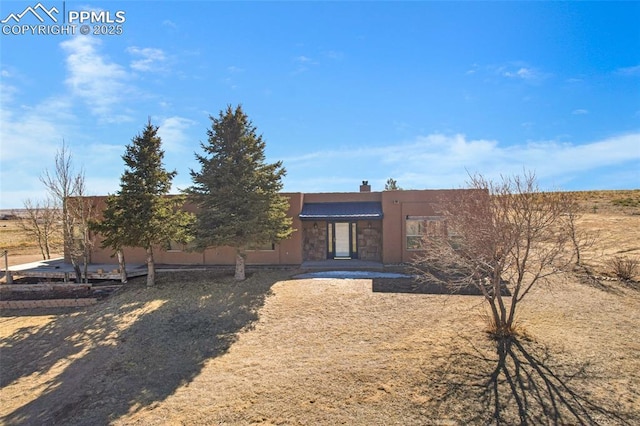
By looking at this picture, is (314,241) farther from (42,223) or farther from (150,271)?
(42,223)

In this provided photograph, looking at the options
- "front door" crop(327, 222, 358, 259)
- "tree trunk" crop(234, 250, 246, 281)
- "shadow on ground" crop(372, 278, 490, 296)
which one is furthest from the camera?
"front door" crop(327, 222, 358, 259)

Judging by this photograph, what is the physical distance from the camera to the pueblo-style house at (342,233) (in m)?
17.3

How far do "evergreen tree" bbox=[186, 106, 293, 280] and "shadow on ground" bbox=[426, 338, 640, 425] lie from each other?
30.1 feet

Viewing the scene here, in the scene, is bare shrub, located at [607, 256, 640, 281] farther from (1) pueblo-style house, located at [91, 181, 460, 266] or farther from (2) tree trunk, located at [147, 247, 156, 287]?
(2) tree trunk, located at [147, 247, 156, 287]

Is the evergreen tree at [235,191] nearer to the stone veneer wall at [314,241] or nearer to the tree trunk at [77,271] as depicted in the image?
the stone veneer wall at [314,241]

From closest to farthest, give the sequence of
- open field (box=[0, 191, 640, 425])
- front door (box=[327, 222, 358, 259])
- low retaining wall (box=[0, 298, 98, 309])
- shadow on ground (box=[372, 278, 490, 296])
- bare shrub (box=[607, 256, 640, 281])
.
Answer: open field (box=[0, 191, 640, 425]) → shadow on ground (box=[372, 278, 490, 296]) → bare shrub (box=[607, 256, 640, 281]) → low retaining wall (box=[0, 298, 98, 309]) → front door (box=[327, 222, 358, 259])

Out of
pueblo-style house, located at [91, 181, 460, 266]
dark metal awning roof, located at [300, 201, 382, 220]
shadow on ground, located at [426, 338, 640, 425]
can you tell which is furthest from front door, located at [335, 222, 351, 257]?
shadow on ground, located at [426, 338, 640, 425]

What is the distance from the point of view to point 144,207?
547 inches

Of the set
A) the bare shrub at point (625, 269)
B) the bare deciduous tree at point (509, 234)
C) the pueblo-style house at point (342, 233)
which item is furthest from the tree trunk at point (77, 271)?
the bare shrub at point (625, 269)

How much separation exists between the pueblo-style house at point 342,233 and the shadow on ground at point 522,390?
31.4 feet

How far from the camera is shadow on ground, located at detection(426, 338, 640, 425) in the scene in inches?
226

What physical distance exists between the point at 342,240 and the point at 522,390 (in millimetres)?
12561

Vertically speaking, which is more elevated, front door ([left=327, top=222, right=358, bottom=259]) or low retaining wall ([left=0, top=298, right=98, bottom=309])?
front door ([left=327, top=222, right=358, bottom=259])

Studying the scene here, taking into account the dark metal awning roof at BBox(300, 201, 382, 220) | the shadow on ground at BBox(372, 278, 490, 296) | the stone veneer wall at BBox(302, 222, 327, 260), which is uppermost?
the dark metal awning roof at BBox(300, 201, 382, 220)
